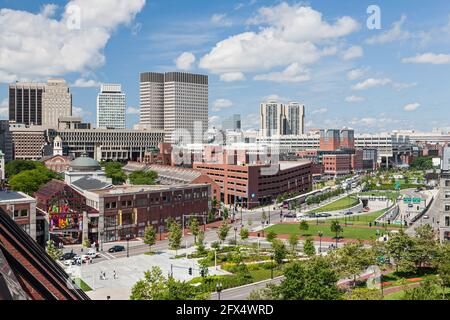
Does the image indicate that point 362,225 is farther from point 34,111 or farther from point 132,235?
point 34,111

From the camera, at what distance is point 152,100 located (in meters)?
91.7

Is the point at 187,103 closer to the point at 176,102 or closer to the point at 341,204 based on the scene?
the point at 176,102

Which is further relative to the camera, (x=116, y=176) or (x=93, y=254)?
(x=116, y=176)

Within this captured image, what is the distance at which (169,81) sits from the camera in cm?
9019

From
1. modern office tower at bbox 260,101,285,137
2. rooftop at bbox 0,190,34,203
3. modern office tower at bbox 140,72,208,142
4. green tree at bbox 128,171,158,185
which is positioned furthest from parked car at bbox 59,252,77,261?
modern office tower at bbox 260,101,285,137

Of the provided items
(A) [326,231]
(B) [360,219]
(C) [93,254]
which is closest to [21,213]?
(C) [93,254]

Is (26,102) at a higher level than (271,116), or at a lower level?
higher

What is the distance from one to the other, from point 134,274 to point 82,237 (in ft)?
24.0

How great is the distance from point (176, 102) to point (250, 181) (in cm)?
5104

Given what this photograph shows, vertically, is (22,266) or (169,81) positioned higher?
(169,81)

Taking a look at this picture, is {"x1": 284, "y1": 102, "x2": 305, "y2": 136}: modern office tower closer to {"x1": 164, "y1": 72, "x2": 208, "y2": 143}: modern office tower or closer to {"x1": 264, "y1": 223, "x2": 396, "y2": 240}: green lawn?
{"x1": 164, "y1": 72, "x2": 208, "y2": 143}: modern office tower

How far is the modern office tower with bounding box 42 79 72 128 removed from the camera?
9781cm

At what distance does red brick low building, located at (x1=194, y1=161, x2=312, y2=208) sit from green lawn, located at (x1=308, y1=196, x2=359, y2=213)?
5.03 m
